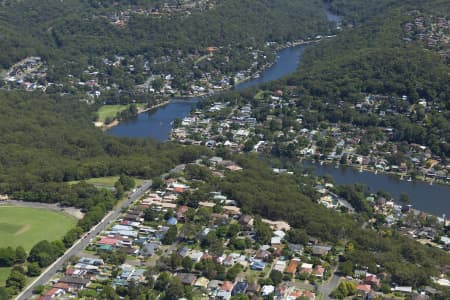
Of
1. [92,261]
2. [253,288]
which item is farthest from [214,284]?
[92,261]

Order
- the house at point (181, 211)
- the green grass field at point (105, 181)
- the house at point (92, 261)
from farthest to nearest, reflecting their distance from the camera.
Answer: the green grass field at point (105, 181), the house at point (181, 211), the house at point (92, 261)

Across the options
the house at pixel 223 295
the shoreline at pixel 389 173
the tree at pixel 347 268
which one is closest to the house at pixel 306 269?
the tree at pixel 347 268

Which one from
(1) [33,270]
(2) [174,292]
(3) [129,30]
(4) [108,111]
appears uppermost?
(3) [129,30]

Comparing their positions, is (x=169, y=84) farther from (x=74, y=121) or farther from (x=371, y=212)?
(x=371, y=212)

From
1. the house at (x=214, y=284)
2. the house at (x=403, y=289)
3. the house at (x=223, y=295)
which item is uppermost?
the house at (x=214, y=284)

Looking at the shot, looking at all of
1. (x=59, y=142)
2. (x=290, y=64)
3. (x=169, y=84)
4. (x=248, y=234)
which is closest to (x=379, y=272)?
(x=248, y=234)

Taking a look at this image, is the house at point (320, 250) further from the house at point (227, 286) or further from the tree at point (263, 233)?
the house at point (227, 286)

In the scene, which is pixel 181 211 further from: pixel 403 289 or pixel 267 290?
pixel 403 289
